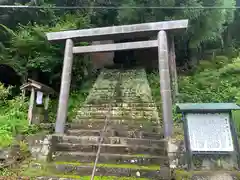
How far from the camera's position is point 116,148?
238 inches

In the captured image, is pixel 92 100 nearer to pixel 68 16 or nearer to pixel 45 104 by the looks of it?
pixel 45 104

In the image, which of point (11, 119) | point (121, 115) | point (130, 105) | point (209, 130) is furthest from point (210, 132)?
point (11, 119)

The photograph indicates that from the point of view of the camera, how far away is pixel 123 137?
6.40m

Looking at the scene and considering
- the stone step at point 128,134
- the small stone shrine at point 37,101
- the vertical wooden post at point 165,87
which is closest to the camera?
the vertical wooden post at point 165,87

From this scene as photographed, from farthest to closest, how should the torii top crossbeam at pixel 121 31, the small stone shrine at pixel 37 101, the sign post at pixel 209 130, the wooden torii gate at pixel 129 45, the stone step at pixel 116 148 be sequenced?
the small stone shrine at pixel 37 101 → the torii top crossbeam at pixel 121 31 → the wooden torii gate at pixel 129 45 → the stone step at pixel 116 148 → the sign post at pixel 209 130

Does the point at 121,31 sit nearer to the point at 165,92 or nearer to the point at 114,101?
the point at 165,92

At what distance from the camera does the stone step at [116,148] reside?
5.94 metres

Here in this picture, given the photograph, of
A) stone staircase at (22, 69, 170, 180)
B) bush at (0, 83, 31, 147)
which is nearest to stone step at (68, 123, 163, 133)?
stone staircase at (22, 69, 170, 180)

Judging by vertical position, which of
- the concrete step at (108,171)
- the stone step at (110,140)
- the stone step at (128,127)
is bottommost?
the concrete step at (108,171)

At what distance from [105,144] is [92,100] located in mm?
3434

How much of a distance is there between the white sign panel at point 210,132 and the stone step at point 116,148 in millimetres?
1068

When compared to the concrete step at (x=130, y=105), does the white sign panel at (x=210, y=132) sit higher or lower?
lower

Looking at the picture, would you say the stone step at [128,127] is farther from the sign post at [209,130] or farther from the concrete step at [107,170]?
the sign post at [209,130]

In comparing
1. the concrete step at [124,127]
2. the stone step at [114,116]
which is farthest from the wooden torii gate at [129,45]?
the stone step at [114,116]
